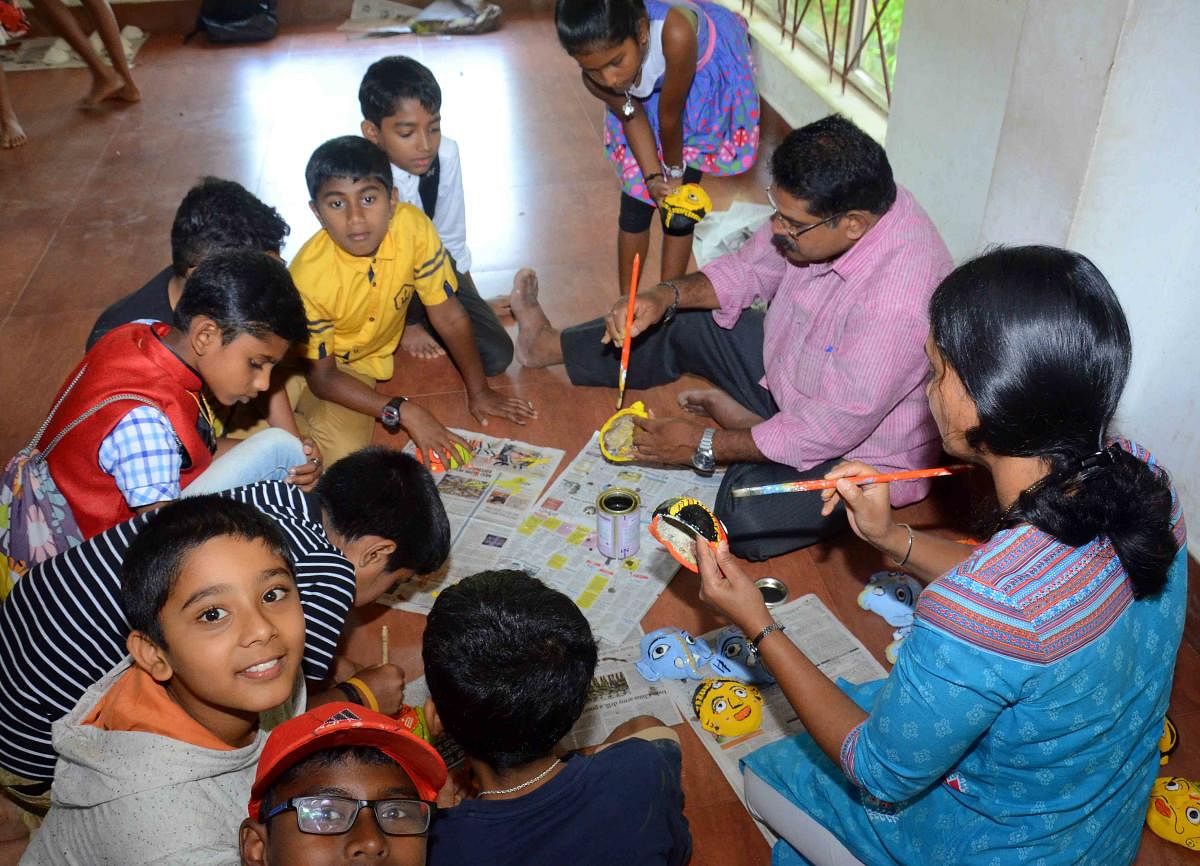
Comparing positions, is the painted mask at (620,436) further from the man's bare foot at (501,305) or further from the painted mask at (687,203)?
the man's bare foot at (501,305)

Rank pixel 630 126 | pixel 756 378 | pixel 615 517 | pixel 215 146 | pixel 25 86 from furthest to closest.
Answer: pixel 25 86 < pixel 215 146 < pixel 630 126 < pixel 756 378 < pixel 615 517

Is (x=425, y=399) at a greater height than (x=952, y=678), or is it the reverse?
(x=952, y=678)

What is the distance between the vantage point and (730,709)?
7.12 feet

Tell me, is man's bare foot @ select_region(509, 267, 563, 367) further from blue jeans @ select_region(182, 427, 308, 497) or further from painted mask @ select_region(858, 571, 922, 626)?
painted mask @ select_region(858, 571, 922, 626)

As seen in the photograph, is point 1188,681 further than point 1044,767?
Yes

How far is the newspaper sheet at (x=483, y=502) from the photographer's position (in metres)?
2.57

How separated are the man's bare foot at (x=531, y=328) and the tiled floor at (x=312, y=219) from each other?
0.07 m

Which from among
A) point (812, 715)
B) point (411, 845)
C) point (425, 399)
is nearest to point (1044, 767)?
point (812, 715)

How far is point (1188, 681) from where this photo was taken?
2.32 m

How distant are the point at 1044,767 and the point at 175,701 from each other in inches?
51.6

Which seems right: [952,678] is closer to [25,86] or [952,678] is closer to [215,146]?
[215,146]

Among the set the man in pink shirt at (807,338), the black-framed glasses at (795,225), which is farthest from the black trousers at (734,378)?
the black-framed glasses at (795,225)

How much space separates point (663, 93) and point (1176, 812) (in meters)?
2.25

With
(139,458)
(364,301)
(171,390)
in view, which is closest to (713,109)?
(364,301)
